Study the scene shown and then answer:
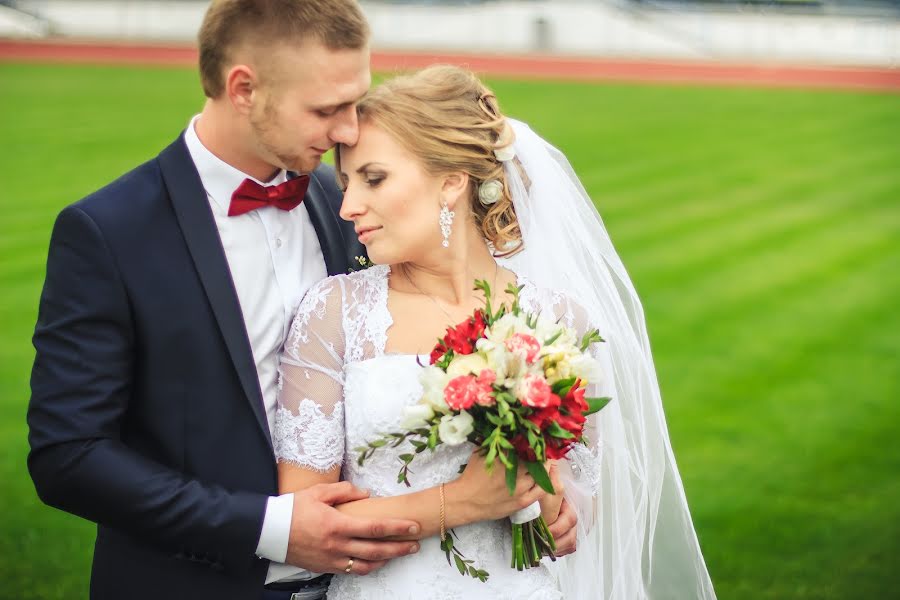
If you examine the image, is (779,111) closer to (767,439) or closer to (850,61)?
(850,61)

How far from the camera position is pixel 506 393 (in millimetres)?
2764

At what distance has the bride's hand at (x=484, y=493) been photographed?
3.01m

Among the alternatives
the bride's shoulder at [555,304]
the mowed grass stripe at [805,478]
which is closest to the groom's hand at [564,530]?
the bride's shoulder at [555,304]

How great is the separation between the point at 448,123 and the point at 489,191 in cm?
27

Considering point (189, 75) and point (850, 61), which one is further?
point (850, 61)

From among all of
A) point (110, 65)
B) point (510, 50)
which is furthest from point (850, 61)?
point (110, 65)

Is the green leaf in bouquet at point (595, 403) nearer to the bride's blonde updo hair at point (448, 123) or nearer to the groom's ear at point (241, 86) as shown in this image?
the bride's blonde updo hair at point (448, 123)

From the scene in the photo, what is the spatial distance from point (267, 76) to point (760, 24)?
108 ft

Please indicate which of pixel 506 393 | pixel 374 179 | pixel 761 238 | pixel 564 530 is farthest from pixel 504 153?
pixel 761 238

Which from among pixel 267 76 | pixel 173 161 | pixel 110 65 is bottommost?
pixel 110 65

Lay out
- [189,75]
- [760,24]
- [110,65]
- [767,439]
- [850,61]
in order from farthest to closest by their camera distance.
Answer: [760,24] < [850,61] < [110,65] < [189,75] < [767,439]

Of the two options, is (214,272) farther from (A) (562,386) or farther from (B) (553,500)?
(B) (553,500)

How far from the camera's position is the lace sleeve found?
3.07 metres

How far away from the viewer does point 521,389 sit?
108 inches
